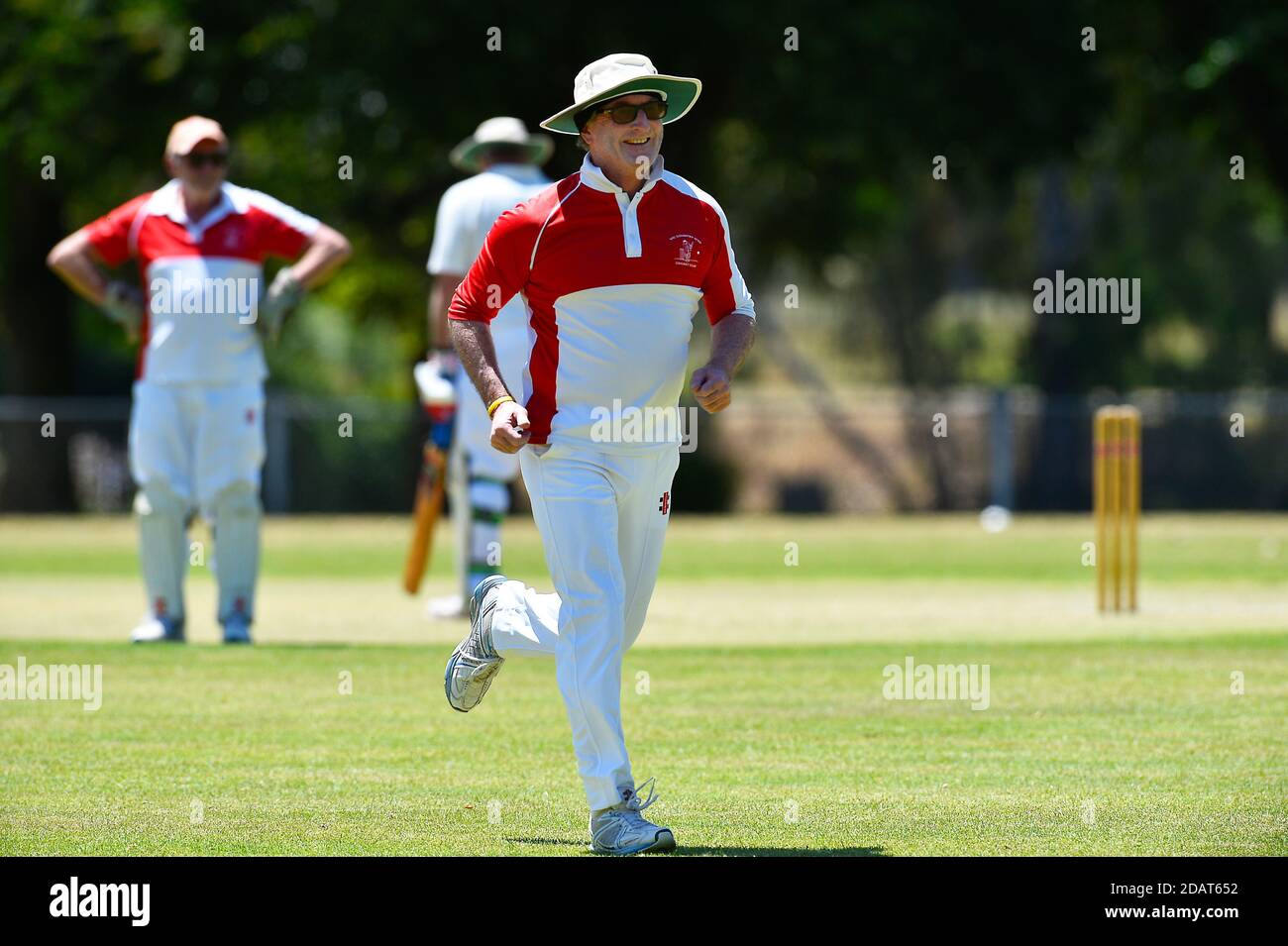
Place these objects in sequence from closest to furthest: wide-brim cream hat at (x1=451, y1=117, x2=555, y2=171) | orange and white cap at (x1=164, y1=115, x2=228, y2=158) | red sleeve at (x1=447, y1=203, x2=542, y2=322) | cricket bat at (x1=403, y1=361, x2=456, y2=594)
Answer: red sleeve at (x1=447, y1=203, x2=542, y2=322) < orange and white cap at (x1=164, y1=115, x2=228, y2=158) < wide-brim cream hat at (x1=451, y1=117, x2=555, y2=171) < cricket bat at (x1=403, y1=361, x2=456, y2=594)

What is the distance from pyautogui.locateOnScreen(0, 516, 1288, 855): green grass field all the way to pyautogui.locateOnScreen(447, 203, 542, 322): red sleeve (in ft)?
5.41

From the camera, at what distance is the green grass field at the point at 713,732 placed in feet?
24.2

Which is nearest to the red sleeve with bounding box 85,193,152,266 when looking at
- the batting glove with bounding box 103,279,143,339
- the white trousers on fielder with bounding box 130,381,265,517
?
the batting glove with bounding box 103,279,143,339

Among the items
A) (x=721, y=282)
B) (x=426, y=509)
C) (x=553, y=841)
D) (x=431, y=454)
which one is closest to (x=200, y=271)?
(x=431, y=454)

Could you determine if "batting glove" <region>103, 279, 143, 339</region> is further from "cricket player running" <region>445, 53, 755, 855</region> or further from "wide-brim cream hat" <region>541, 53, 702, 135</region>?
"wide-brim cream hat" <region>541, 53, 702, 135</region>

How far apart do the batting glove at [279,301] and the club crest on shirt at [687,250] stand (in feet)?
17.1

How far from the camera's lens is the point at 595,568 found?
7.29 metres

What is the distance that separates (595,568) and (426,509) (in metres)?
7.67

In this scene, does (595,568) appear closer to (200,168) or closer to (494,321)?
(494,321)

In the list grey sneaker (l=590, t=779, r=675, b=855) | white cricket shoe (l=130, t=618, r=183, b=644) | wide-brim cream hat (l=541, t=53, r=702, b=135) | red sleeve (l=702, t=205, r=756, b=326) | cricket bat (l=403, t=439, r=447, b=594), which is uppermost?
wide-brim cream hat (l=541, t=53, r=702, b=135)

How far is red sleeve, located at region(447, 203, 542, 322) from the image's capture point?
7.41m

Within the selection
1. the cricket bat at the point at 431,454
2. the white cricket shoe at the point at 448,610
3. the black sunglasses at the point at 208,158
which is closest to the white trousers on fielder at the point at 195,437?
the black sunglasses at the point at 208,158

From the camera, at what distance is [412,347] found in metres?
36.2

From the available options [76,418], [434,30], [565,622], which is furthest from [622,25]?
[565,622]
